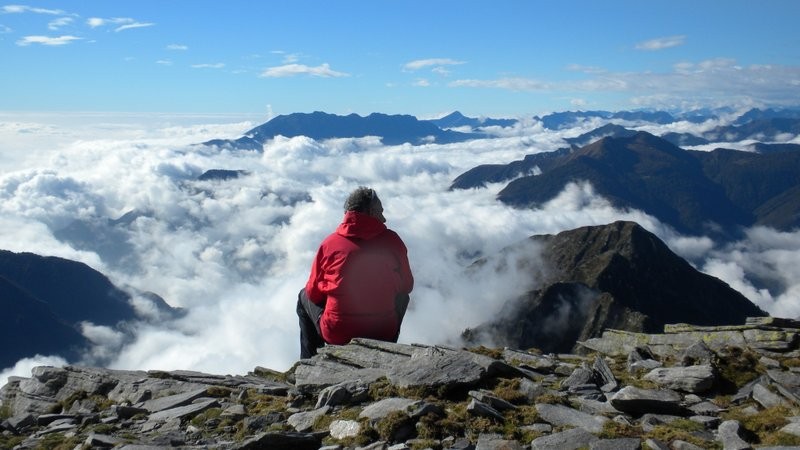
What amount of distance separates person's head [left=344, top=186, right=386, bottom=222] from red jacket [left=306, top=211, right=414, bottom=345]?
0.43 ft

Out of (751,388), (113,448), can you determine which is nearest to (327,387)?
(113,448)

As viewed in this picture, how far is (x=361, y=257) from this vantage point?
1455cm

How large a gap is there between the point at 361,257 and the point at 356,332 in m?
2.39

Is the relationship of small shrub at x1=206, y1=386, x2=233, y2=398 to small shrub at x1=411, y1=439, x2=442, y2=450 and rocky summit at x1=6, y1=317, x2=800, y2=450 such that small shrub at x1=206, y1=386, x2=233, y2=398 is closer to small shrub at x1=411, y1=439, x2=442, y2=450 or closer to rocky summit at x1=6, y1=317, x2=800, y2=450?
rocky summit at x1=6, y1=317, x2=800, y2=450

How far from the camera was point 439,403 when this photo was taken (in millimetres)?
10789

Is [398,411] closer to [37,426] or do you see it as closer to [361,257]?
[361,257]

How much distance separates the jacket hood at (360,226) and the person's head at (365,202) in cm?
11

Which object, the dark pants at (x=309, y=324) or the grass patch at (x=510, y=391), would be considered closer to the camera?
the grass patch at (x=510, y=391)

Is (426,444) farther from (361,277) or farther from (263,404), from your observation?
(361,277)

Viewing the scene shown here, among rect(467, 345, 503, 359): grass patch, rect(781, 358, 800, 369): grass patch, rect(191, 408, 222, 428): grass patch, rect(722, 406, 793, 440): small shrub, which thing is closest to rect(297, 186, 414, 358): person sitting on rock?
rect(467, 345, 503, 359): grass patch

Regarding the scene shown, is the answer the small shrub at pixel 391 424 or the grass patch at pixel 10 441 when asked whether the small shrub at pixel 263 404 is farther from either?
the grass patch at pixel 10 441

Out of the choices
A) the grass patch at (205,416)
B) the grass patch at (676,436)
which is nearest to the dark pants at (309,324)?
the grass patch at (205,416)

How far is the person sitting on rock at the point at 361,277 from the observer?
14.5 meters

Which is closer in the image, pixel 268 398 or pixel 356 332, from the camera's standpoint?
pixel 268 398
